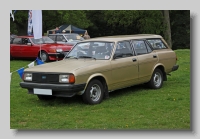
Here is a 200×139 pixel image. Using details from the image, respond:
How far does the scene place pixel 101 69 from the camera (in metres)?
8.12

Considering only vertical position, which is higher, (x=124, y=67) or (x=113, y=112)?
(x=124, y=67)

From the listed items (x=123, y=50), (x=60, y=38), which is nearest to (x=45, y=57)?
(x=60, y=38)

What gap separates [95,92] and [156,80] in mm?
2622

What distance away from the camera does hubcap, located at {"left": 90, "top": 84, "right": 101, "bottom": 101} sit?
26.3ft

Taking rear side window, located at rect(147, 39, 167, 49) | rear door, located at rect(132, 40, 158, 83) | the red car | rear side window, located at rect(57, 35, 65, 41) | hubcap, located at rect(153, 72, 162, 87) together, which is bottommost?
hubcap, located at rect(153, 72, 162, 87)

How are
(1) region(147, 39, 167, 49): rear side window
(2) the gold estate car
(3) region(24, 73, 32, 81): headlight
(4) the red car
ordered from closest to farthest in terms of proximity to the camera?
(2) the gold estate car, (3) region(24, 73, 32, 81): headlight, (1) region(147, 39, 167, 49): rear side window, (4) the red car

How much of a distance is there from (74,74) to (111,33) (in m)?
29.1

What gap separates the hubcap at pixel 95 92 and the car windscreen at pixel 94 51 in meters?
0.83

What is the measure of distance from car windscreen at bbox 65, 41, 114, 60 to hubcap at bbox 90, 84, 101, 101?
32.7 inches

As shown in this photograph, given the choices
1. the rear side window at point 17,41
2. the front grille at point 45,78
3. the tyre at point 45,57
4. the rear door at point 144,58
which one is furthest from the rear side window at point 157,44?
the rear side window at point 17,41

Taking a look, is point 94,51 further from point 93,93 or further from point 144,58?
point 144,58

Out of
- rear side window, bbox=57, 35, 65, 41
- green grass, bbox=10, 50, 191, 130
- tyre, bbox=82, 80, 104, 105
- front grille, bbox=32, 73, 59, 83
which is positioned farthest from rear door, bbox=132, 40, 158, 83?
rear side window, bbox=57, 35, 65, 41

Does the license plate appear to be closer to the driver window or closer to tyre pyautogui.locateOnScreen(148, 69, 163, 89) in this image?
the driver window

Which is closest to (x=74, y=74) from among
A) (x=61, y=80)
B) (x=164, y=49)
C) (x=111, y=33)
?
(x=61, y=80)
